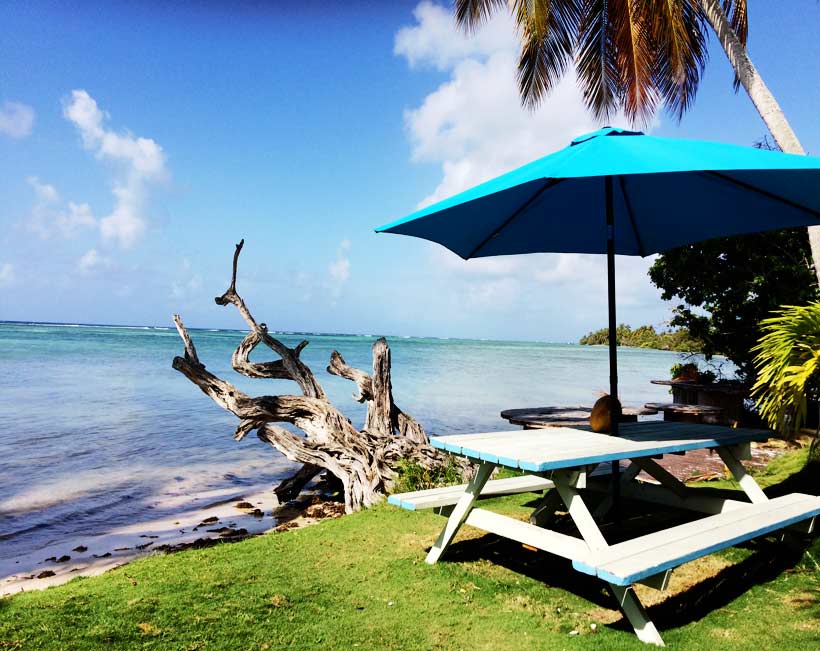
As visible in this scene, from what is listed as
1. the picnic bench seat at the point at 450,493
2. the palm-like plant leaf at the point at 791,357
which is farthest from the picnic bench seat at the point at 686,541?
the picnic bench seat at the point at 450,493

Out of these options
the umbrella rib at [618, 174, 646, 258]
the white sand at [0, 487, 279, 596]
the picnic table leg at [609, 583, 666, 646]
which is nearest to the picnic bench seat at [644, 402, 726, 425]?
→ the umbrella rib at [618, 174, 646, 258]

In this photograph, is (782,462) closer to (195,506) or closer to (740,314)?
(740,314)

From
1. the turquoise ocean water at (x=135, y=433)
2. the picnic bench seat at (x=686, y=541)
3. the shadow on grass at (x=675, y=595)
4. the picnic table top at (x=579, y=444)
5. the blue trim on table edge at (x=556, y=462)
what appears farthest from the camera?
the turquoise ocean water at (x=135, y=433)

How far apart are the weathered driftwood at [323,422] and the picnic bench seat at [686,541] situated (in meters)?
3.86

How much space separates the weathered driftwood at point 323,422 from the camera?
7270mm

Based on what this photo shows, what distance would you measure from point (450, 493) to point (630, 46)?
8.81 metres

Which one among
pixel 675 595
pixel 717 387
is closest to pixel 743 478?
pixel 675 595

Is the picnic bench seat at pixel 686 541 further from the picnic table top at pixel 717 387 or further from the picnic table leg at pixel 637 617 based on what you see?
the picnic table top at pixel 717 387

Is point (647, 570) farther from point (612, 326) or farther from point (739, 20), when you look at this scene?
point (739, 20)

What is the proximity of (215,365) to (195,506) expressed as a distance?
101ft

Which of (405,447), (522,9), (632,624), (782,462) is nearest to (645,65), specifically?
(522,9)

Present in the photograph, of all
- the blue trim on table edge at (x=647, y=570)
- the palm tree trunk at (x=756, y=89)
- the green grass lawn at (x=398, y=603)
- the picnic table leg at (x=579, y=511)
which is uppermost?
the palm tree trunk at (x=756, y=89)

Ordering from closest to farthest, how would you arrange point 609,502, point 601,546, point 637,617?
1. point 637,617
2. point 601,546
3. point 609,502

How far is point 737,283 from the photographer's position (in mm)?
11672
